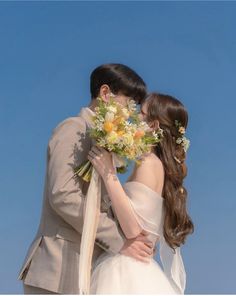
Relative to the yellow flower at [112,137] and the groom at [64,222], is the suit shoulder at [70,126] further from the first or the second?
the yellow flower at [112,137]

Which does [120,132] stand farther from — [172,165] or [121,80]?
[172,165]

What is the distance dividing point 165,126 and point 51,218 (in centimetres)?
195

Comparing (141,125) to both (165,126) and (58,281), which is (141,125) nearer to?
(165,126)

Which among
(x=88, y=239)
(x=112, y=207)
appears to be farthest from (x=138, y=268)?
(x=88, y=239)

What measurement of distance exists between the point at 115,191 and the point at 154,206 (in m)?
0.92

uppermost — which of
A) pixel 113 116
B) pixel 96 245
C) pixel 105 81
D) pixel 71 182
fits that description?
pixel 105 81

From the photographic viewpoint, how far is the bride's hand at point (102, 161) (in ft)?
18.6

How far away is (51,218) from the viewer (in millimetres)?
5613

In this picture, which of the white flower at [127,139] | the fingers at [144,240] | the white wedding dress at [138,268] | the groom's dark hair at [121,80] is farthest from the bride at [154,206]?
the groom's dark hair at [121,80]

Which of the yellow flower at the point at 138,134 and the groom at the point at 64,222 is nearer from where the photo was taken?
the groom at the point at 64,222

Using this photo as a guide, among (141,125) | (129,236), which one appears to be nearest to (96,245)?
(129,236)

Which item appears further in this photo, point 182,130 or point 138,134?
point 182,130

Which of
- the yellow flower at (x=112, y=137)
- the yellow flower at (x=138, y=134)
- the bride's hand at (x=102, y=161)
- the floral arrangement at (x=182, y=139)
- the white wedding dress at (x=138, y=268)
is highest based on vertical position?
the floral arrangement at (x=182, y=139)

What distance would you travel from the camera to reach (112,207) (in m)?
5.90
